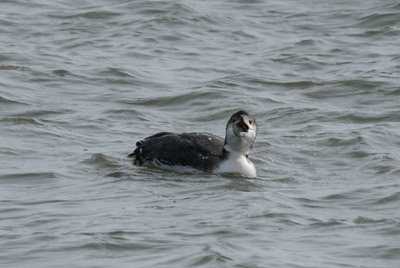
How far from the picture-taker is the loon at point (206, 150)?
11664mm

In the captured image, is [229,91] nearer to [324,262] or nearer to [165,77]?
[165,77]

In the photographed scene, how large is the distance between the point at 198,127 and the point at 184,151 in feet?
8.40

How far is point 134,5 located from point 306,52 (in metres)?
5.14

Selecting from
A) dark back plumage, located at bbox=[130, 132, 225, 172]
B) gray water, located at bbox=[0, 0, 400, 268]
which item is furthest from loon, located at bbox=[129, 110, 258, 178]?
gray water, located at bbox=[0, 0, 400, 268]

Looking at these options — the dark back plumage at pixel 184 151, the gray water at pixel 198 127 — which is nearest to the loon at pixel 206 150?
the dark back plumage at pixel 184 151

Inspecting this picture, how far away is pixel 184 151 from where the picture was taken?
12016 millimetres

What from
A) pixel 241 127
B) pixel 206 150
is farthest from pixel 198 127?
pixel 241 127

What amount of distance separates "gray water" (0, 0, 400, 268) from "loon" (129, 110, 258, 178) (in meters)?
0.15

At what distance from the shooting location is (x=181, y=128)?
14.4 metres

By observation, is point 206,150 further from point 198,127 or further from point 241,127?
point 198,127

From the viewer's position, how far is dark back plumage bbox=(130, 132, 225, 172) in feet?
39.3

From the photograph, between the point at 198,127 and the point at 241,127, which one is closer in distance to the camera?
the point at 241,127

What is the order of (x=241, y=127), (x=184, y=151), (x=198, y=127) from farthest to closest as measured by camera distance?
(x=198, y=127) → (x=184, y=151) → (x=241, y=127)

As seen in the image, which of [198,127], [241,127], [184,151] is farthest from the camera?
[198,127]
